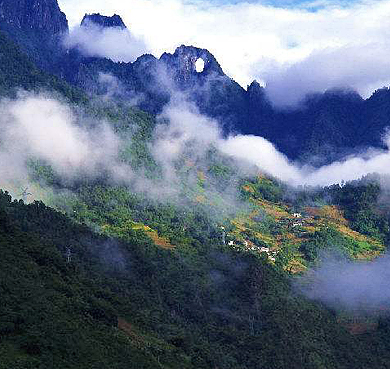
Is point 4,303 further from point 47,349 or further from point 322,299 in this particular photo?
point 322,299

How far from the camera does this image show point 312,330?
156750 mm

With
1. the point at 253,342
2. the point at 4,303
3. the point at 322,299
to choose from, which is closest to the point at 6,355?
the point at 4,303

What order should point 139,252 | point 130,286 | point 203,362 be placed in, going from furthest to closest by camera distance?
point 139,252 < point 130,286 < point 203,362

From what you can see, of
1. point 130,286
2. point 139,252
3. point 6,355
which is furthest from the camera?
point 139,252

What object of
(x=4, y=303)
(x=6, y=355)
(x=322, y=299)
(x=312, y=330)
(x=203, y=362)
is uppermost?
(x=322, y=299)

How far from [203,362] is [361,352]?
59.0 meters

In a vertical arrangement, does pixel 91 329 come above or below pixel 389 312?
below

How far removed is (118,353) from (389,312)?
123m

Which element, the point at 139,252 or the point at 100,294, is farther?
the point at 139,252

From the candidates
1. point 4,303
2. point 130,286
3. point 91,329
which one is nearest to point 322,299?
point 130,286

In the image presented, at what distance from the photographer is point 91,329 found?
90000mm

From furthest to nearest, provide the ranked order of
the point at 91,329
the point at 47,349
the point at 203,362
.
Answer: the point at 203,362 → the point at 91,329 → the point at 47,349

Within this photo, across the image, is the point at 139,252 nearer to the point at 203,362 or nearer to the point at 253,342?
the point at 253,342

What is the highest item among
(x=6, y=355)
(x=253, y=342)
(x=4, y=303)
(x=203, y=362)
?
(x=253, y=342)
